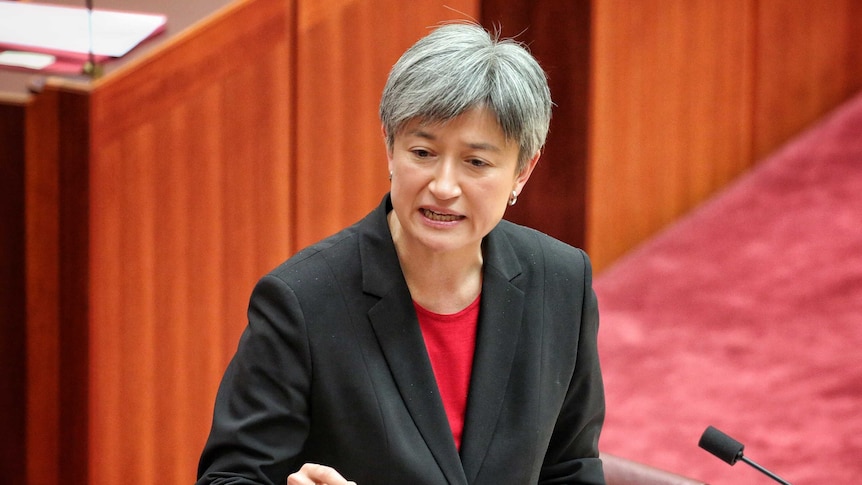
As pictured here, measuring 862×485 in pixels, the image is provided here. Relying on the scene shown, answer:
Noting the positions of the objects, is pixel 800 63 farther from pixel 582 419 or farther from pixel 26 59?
pixel 582 419

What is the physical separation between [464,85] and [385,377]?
354mm

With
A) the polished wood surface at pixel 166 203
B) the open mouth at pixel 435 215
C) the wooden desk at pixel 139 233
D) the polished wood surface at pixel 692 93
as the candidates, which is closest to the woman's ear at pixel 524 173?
the open mouth at pixel 435 215

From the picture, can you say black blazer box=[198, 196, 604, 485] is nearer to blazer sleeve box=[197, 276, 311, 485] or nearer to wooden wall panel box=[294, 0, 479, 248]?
blazer sleeve box=[197, 276, 311, 485]

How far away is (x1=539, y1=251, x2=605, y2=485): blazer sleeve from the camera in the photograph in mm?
1597

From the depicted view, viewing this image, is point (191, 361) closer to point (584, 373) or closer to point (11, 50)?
point (11, 50)

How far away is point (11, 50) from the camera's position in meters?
2.41

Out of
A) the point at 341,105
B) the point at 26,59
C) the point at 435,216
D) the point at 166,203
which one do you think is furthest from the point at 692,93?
the point at 435,216

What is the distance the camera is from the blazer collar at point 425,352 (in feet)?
4.75

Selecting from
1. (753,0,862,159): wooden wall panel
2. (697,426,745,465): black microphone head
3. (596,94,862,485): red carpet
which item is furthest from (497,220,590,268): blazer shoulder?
(753,0,862,159): wooden wall panel

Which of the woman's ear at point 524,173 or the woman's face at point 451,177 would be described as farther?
the woman's ear at point 524,173

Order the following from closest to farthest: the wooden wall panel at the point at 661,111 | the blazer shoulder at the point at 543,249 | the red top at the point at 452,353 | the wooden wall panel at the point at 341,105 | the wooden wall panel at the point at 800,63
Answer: the red top at the point at 452,353 → the blazer shoulder at the point at 543,249 → the wooden wall panel at the point at 341,105 → the wooden wall panel at the point at 661,111 → the wooden wall panel at the point at 800,63

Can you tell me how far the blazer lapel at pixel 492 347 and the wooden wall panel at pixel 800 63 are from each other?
267 cm

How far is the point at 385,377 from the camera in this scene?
4.76 feet

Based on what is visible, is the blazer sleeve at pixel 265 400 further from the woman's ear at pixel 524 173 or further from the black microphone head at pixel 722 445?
the black microphone head at pixel 722 445
